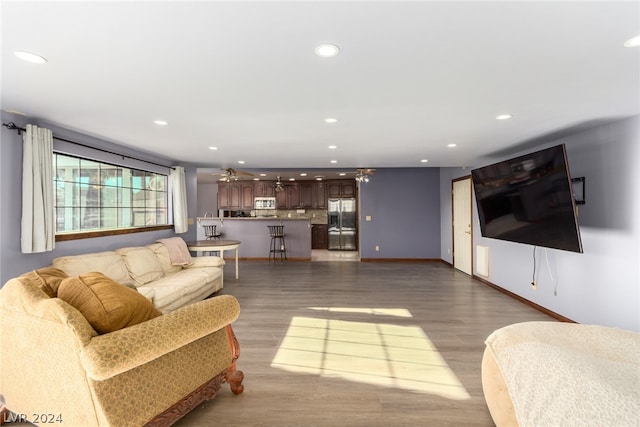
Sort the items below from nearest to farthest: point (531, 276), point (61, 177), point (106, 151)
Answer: point (61, 177) → point (106, 151) → point (531, 276)

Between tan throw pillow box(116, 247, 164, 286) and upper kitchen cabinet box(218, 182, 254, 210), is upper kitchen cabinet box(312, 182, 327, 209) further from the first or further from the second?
tan throw pillow box(116, 247, 164, 286)

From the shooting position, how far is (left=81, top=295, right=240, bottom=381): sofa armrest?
4.19ft

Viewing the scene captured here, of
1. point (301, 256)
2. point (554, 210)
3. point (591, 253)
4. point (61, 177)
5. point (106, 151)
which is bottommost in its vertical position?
point (301, 256)

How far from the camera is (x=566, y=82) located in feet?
6.45

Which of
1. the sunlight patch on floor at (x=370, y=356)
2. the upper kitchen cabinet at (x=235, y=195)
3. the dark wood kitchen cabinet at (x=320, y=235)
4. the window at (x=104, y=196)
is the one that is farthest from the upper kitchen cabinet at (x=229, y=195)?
the sunlight patch on floor at (x=370, y=356)

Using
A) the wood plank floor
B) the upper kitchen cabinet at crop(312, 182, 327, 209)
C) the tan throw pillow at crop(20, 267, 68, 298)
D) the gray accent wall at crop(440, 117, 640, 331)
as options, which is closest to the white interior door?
the wood plank floor

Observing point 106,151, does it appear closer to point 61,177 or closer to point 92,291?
point 61,177

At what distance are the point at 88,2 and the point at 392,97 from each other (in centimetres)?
185

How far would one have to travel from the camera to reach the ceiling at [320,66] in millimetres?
1273

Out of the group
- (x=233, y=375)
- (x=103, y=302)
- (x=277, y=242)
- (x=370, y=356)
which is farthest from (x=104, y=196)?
(x=277, y=242)

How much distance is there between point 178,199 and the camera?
5066 mm

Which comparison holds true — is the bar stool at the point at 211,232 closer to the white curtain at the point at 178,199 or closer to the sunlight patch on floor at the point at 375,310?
the white curtain at the point at 178,199

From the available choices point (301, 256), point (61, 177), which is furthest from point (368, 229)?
point (61, 177)

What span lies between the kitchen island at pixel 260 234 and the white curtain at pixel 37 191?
4879 millimetres
